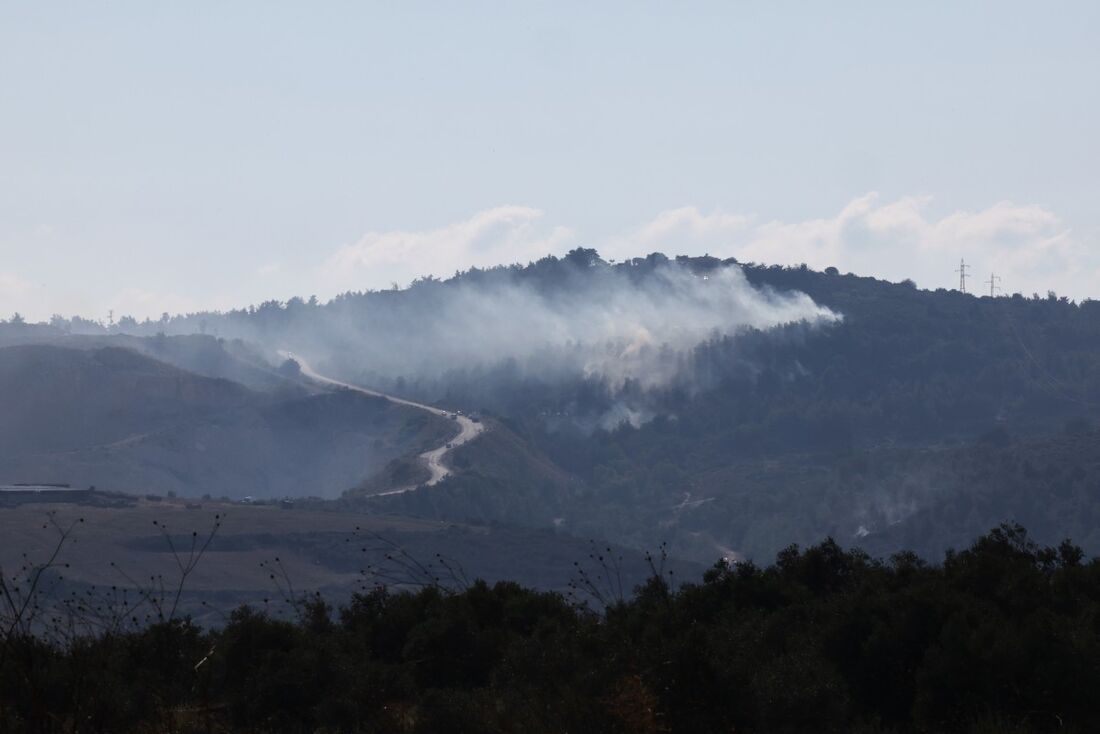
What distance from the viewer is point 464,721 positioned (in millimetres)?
21453

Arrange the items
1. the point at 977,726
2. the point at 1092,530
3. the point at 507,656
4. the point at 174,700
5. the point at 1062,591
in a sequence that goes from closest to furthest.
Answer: the point at 977,726 → the point at 174,700 → the point at 507,656 → the point at 1062,591 → the point at 1092,530

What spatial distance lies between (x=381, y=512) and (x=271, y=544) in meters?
34.4

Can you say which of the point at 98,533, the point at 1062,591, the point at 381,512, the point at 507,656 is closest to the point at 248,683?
the point at 507,656

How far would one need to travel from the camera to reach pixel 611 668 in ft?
74.4

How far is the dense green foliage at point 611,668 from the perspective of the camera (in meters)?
21.3

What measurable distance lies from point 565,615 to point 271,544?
111546 millimetres

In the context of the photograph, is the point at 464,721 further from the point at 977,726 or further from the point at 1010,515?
the point at 1010,515

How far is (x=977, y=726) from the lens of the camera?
798 inches

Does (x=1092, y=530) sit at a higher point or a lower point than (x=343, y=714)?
lower

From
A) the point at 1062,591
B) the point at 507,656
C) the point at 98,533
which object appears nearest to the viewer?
the point at 507,656

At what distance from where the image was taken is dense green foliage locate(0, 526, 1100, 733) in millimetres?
21328

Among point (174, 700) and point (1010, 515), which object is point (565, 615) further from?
point (1010, 515)

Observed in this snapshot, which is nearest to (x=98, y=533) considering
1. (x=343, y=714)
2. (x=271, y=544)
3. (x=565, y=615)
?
(x=271, y=544)

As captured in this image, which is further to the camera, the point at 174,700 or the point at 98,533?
the point at 98,533
